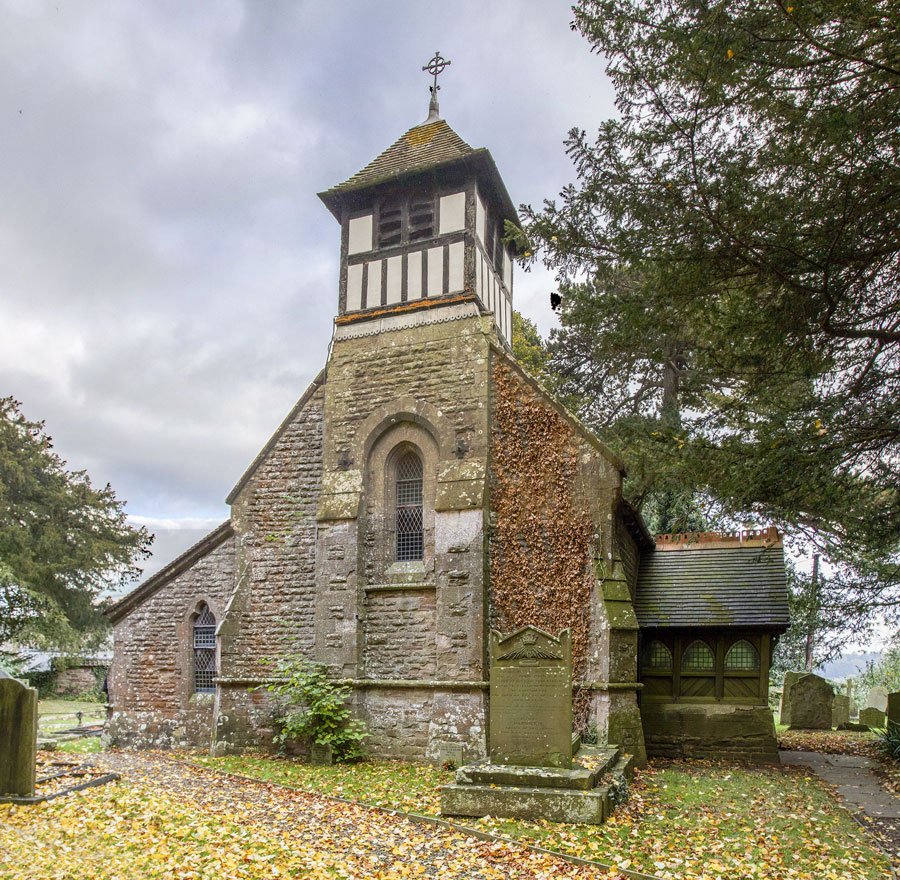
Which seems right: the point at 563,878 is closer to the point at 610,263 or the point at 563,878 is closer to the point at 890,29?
the point at 610,263

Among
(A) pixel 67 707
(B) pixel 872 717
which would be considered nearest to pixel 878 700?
(B) pixel 872 717

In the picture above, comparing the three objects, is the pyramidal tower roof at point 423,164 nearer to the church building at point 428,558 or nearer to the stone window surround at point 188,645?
the church building at point 428,558

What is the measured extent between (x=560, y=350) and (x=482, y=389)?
11.6 meters

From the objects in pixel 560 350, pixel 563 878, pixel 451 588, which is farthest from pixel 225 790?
pixel 560 350

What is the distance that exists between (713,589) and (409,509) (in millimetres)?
6818

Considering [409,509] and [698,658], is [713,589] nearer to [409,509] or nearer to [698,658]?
[698,658]

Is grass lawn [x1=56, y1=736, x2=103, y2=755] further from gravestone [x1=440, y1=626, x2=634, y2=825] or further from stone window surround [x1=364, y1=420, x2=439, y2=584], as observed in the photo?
gravestone [x1=440, y1=626, x2=634, y2=825]

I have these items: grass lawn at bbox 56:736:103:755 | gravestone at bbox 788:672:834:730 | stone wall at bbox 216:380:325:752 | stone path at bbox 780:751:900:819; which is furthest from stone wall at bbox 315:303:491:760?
gravestone at bbox 788:672:834:730

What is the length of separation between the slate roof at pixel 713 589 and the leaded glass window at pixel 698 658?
0.60 meters

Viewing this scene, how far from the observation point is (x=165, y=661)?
49.7ft

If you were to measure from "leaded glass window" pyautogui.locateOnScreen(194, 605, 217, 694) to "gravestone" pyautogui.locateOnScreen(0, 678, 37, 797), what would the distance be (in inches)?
234

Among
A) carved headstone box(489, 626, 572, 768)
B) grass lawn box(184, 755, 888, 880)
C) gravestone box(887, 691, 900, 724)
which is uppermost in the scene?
carved headstone box(489, 626, 572, 768)

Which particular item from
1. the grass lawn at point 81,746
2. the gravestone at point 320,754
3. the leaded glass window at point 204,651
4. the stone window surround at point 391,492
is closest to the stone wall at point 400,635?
the stone window surround at point 391,492

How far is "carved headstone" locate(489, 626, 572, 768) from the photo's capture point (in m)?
9.32
